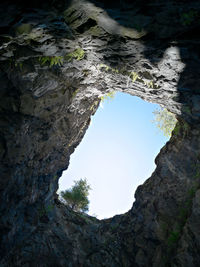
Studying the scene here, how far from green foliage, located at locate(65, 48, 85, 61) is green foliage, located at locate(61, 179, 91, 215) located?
18.9 m

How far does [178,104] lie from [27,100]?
7.52 meters

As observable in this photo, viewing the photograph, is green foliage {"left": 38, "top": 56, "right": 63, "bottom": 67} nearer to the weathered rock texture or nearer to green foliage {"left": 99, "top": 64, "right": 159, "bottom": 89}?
the weathered rock texture

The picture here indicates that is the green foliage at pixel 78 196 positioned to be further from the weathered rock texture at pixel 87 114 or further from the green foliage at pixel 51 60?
the green foliage at pixel 51 60

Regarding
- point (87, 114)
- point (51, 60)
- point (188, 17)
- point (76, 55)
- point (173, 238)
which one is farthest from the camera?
point (87, 114)

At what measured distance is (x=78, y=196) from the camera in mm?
22797

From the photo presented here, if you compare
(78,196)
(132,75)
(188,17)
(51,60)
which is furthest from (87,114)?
(78,196)

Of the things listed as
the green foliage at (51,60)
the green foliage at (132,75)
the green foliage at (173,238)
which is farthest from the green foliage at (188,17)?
the green foliage at (173,238)

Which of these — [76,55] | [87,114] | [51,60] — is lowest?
[51,60]

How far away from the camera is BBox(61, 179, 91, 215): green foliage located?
2294 centimetres

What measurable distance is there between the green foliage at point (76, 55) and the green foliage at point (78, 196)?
62.0 feet

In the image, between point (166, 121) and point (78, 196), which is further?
point (78, 196)

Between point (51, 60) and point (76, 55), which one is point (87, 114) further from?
point (76, 55)

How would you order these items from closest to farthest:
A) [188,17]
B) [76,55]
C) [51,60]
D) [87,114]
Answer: [188,17]
[76,55]
[51,60]
[87,114]

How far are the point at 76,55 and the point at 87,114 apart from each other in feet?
22.9
